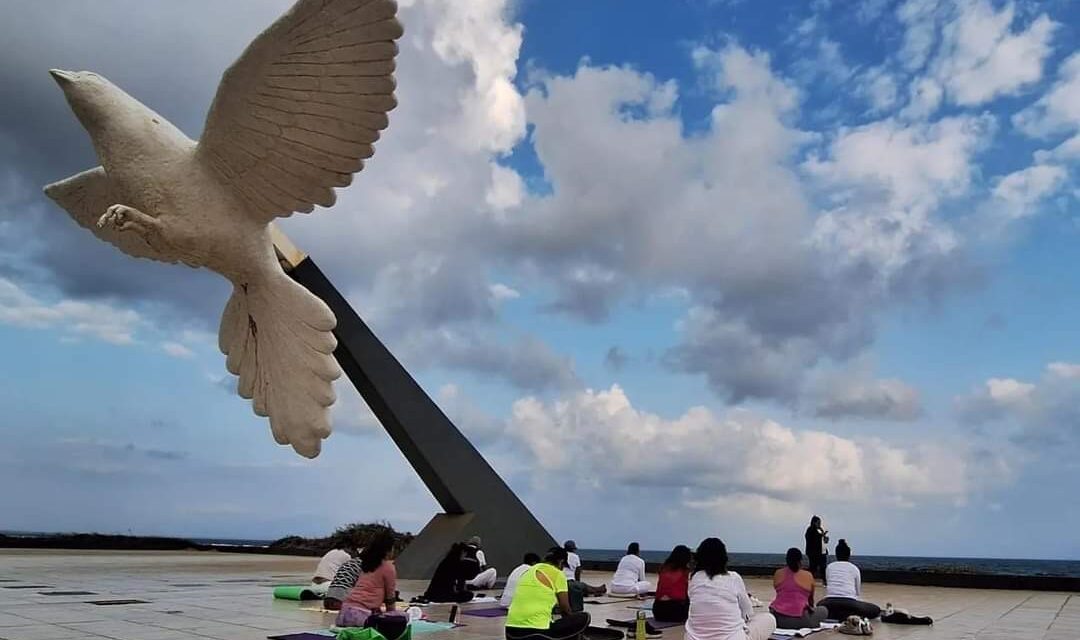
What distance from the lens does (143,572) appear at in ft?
43.9

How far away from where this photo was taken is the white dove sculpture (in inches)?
169

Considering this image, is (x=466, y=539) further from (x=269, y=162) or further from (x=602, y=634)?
(x=269, y=162)

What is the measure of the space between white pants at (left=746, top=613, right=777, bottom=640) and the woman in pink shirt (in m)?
2.41

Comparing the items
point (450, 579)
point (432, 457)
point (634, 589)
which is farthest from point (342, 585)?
point (432, 457)

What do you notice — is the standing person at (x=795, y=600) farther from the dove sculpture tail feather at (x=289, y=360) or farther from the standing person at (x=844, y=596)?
the dove sculpture tail feather at (x=289, y=360)

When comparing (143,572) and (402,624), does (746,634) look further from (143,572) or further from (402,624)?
(143,572)

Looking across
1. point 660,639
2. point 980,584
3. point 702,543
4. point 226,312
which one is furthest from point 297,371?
point 980,584

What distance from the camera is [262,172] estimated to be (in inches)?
183

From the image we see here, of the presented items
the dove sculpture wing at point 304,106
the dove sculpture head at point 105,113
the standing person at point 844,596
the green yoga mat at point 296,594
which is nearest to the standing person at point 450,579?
the green yoga mat at point 296,594

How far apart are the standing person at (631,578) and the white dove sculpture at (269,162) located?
6408 millimetres

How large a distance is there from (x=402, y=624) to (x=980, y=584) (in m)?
12.4

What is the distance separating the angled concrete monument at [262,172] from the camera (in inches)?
169

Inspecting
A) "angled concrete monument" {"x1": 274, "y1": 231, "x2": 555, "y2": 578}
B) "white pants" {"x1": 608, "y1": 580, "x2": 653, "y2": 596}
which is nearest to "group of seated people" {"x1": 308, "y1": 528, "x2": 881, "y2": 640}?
"white pants" {"x1": 608, "y1": 580, "x2": 653, "y2": 596}

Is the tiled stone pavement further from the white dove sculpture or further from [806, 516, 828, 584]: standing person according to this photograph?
the white dove sculpture
